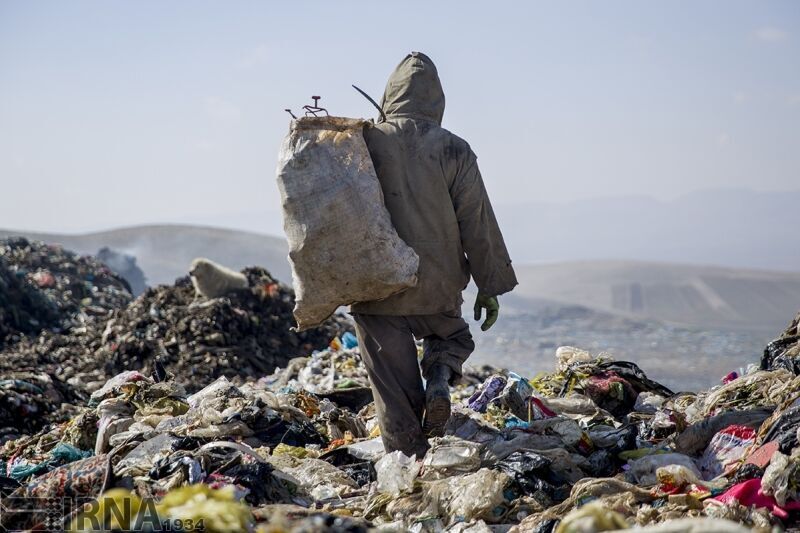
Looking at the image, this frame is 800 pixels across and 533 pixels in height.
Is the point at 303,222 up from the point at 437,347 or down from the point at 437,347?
up

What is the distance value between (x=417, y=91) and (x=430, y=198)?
56 centimetres

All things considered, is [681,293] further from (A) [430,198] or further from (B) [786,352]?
(A) [430,198]

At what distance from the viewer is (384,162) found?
455cm

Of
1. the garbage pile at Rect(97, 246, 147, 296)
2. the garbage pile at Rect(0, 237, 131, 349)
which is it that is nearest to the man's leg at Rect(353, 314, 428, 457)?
the garbage pile at Rect(0, 237, 131, 349)

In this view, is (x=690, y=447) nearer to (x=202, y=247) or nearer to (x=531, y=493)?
(x=531, y=493)

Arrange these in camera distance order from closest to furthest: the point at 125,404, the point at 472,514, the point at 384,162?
1. the point at 472,514
2. the point at 384,162
3. the point at 125,404

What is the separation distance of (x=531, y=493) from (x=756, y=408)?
1.42 meters

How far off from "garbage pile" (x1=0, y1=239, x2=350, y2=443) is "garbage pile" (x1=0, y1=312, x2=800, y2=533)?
2.72 m

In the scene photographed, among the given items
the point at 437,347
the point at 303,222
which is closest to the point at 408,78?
the point at 303,222

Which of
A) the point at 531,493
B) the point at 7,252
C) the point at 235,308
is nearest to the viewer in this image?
the point at 531,493

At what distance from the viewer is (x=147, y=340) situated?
10.4 meters

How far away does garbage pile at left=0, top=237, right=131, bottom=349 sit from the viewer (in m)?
12.9

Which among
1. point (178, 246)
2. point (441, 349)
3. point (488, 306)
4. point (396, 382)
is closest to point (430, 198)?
point (488, 306)

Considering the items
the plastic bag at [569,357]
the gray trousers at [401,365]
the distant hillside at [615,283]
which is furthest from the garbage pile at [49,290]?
the gray trousers at [401,365]
